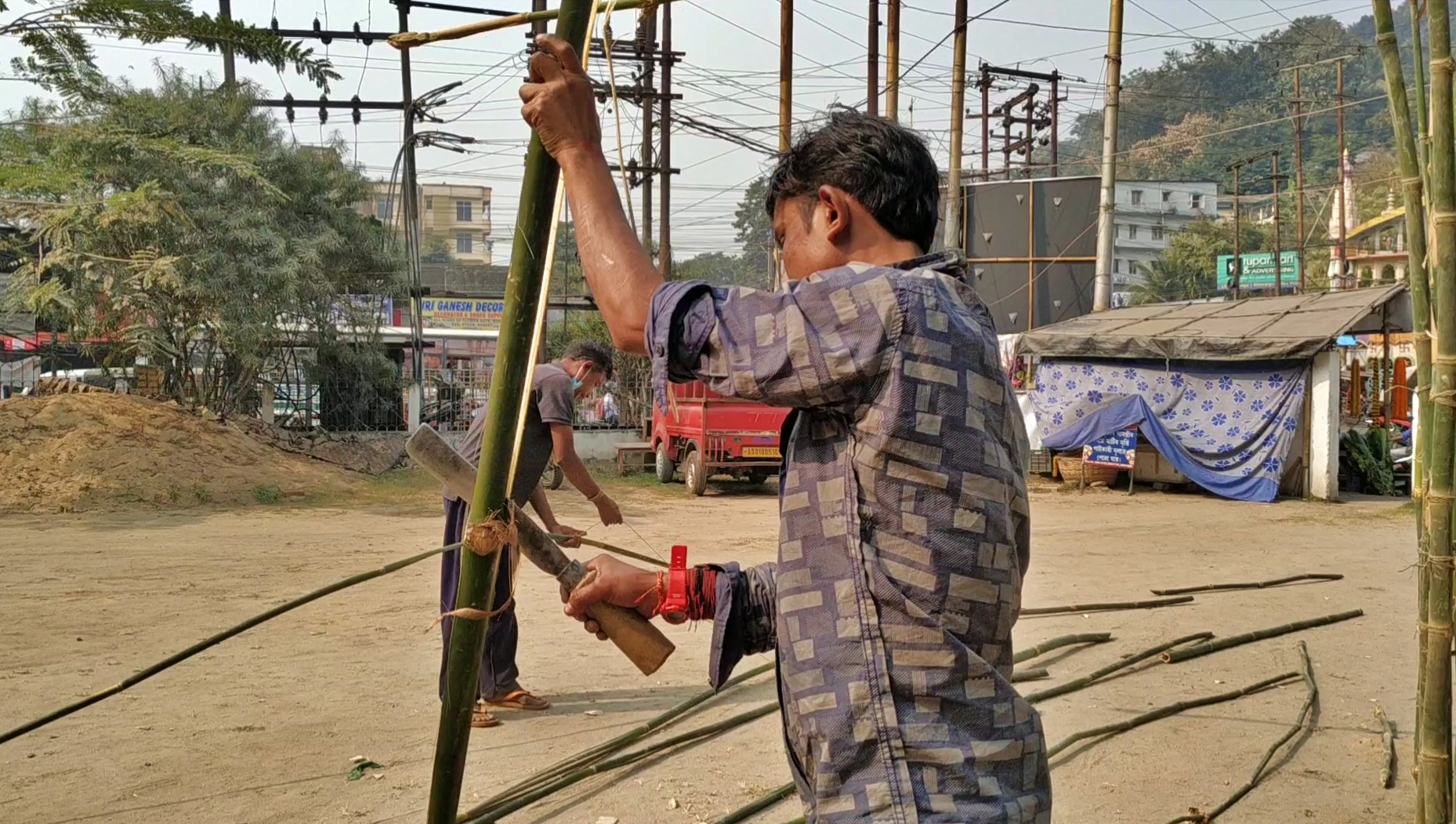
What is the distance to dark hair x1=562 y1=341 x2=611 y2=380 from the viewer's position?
6.36m

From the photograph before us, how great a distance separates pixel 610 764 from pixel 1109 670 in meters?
2.74

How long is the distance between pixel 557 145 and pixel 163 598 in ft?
25.9

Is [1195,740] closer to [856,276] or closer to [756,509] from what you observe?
[856,276]

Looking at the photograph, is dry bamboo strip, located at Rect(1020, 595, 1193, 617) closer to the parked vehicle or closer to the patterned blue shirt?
the patterned blue shirt

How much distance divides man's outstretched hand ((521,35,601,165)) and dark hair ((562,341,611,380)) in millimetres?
4523

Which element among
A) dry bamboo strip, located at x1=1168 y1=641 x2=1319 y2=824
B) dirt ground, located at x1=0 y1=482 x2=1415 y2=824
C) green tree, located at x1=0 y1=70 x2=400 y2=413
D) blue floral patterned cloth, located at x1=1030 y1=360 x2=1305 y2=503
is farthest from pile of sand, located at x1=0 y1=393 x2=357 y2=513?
dry bamboo strip, located at x1=1168 y1=641 x2=1319 y2=824

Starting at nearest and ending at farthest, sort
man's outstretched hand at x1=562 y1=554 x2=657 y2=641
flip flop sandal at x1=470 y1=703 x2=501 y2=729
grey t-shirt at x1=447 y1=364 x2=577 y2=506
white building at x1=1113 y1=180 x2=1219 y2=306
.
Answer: man's outstretched hand at x1=562 y1=554 x2=657 y2=641 < flip flop sandal at x1=470 y1=703 x2=501 y2=729 < grey t-shirt at x1=447 y1=364 x2=577 y2=506 < white building at x1=1113 y1=180 x2=1219 y2=306

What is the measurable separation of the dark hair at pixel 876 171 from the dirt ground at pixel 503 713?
2916 millimetres

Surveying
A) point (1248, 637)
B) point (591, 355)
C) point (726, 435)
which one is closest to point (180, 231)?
point (726, 435)

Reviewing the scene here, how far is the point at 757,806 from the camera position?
3965 mm

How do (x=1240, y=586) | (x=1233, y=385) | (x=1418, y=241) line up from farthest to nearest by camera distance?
(x=1233, y=385) → (x=1240, y=586) → (x=1418, y=241)

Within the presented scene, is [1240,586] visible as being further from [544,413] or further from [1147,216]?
[1147,216]

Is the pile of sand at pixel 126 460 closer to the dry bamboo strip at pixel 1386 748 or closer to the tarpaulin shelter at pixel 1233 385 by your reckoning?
the tarpaulin shelter at pixel 1233 385

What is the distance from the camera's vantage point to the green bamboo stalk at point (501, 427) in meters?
1.86
